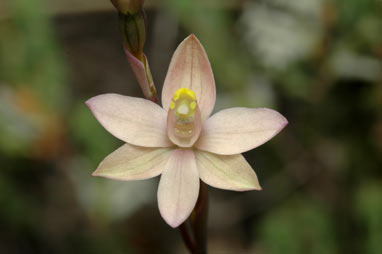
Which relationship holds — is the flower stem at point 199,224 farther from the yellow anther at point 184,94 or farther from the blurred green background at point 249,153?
the blurred green background at point 249,153

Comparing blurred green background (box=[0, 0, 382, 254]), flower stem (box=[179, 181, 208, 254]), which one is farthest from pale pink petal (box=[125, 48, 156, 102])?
blurred green background (box=[0, 0, 382, 254])

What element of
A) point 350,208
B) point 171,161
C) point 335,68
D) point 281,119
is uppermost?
point 281,119

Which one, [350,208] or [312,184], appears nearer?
[350,208]

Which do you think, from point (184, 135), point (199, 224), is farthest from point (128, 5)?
point (199, 224)

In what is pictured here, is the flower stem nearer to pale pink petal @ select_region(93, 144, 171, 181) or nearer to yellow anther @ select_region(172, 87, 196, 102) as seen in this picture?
pale pink petal @ select_region(93, 144, 171, 181)

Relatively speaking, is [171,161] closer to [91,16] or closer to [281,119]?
[281,119]

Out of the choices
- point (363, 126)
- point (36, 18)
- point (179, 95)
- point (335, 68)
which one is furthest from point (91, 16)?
point (179, 95)
